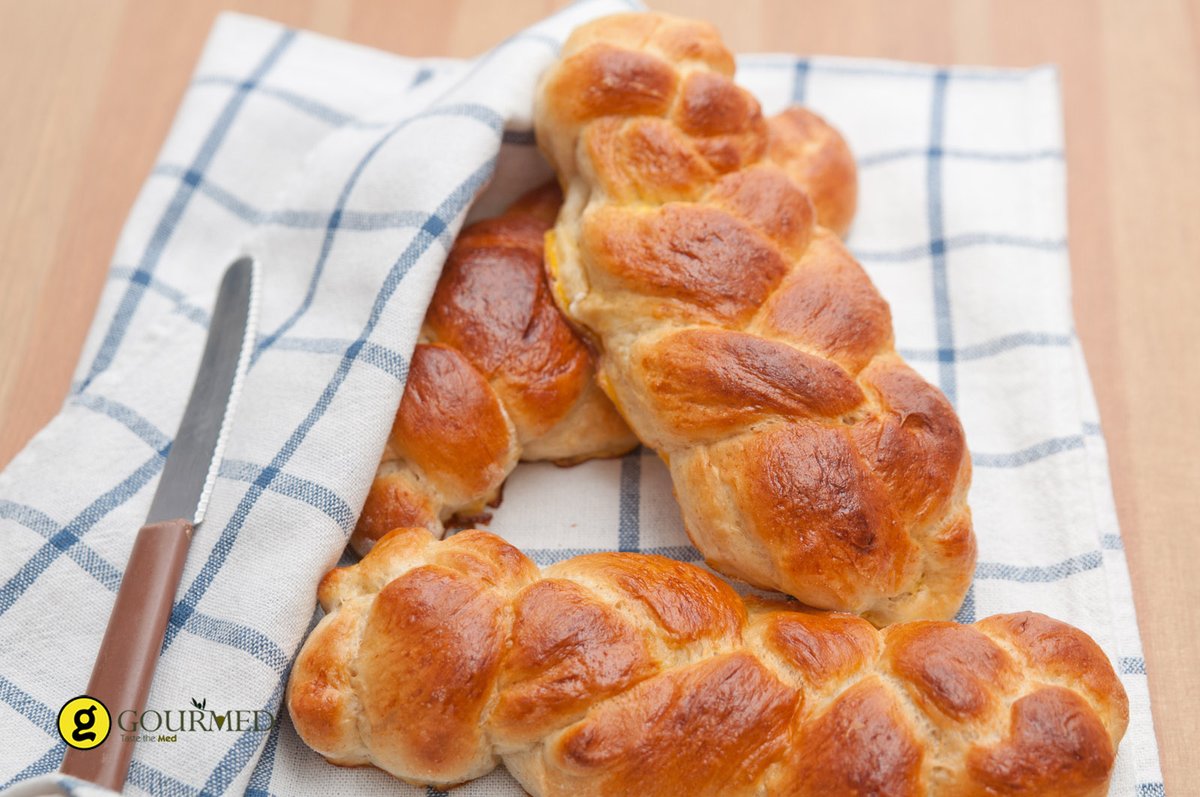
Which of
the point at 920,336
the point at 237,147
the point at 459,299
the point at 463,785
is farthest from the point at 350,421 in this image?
the point at 920,336

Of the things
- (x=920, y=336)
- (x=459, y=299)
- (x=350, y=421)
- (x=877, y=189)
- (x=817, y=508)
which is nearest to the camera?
(x=817, y=508)

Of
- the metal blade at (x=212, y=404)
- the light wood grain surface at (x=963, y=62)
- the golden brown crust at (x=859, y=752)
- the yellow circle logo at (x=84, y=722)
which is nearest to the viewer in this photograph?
the golden brown crust at (x=859, y=752)

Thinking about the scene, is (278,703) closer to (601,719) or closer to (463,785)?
(463,785)

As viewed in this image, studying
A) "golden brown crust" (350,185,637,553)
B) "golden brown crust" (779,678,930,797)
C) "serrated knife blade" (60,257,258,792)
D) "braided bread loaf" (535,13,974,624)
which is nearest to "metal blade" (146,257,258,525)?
"serrated knife blade" (60,257,258,792)

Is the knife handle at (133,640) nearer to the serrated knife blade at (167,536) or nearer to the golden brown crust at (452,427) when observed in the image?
the serrated knife blade at (167,536)

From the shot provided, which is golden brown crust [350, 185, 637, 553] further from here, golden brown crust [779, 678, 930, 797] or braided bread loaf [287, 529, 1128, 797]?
golden brown crust [779, 678, 930, 797]

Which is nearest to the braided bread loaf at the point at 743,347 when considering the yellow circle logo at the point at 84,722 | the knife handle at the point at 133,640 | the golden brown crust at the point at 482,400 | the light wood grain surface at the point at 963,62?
the golden brown crust at the point at 482,400
